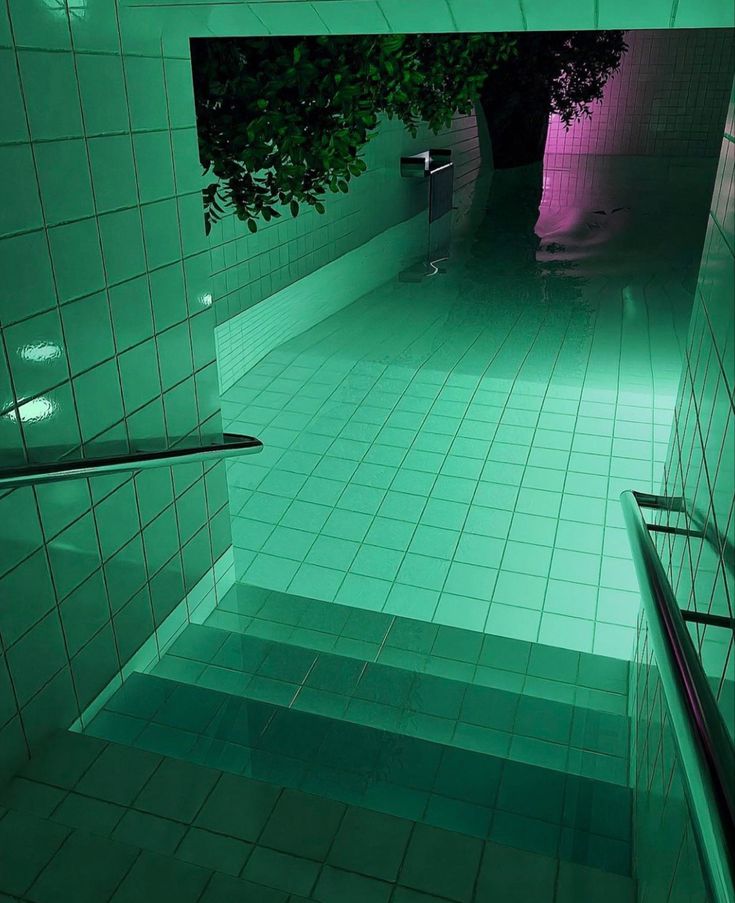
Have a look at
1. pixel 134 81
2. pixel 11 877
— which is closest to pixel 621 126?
pixel 134 81

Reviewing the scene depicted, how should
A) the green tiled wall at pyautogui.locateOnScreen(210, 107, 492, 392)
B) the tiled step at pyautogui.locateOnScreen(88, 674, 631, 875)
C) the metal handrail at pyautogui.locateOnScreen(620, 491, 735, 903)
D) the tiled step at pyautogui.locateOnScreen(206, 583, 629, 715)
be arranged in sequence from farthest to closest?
the green tiled wall at pyautogui.locateOnScreen(210, 107, 492, 392) < the tiled step at pyautogui.locateOnScreen(206, 583, 629, 715) < the tiled step at pyautogui.locateOnScreen(88, 674, 631, 875) < the metal handrail at pyautogui.locateOnScreen(620, 491, 735, 903)

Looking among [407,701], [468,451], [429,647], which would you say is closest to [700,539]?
[407,701]

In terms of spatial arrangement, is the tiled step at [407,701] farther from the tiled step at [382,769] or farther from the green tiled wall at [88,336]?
the green tiled wall at [88,336]

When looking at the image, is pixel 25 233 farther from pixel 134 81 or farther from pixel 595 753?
pixel 595 753

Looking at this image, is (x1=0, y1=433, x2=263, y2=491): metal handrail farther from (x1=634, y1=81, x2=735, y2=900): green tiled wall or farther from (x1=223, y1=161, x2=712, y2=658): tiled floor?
(x1=634, y1=81, x2=735, y2=900): green tiled wall

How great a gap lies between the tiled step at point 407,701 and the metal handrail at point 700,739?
3.34 ft

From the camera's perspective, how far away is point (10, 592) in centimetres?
200

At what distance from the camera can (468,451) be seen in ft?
15.1

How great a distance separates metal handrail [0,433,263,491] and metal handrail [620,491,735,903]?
55.5 inches

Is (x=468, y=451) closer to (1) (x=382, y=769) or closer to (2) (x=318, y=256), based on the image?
(1) (x=382, y=769)

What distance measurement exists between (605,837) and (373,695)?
0.89m

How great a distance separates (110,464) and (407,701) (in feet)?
4.16

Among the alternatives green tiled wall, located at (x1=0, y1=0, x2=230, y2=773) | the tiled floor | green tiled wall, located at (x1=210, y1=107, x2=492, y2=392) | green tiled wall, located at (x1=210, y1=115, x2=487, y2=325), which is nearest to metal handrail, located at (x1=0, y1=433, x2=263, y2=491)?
green tiled wall, located at (x1=0, y1=0, x2=230, y2=773)

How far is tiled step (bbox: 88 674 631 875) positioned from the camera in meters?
2.03
